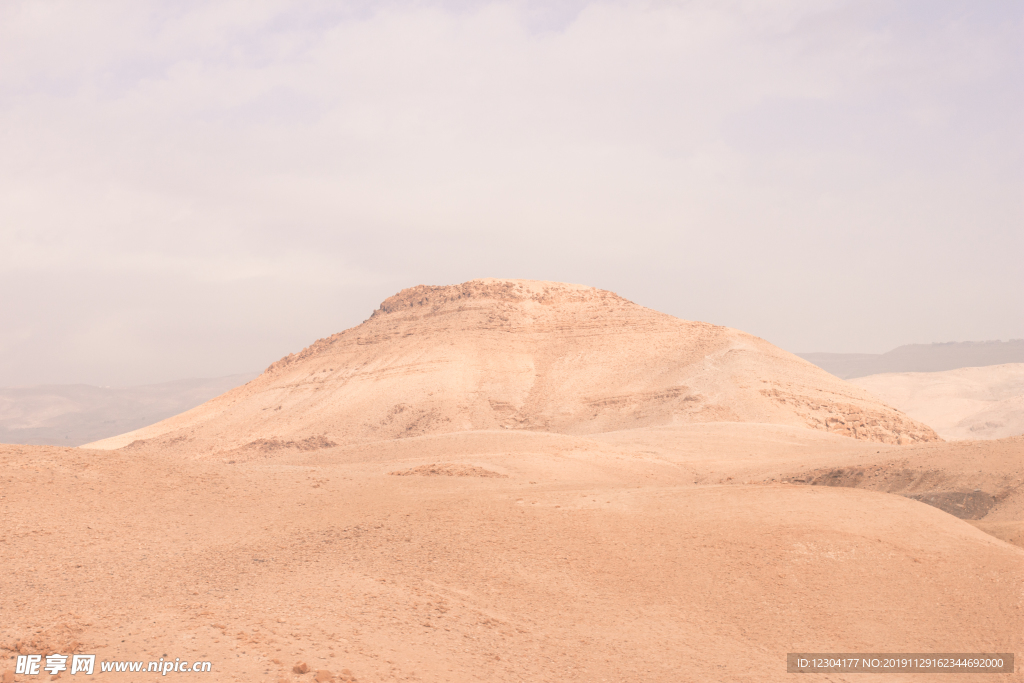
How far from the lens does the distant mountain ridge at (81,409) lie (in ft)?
457

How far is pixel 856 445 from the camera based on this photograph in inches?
995

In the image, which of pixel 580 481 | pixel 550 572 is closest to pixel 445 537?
pixel 550 572

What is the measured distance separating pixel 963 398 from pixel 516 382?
51.2 metres

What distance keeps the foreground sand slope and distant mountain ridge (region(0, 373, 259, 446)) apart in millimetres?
127464

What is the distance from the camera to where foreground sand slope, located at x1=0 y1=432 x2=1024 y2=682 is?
716 cm

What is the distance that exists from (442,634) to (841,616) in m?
4.86

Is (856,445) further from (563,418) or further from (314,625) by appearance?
(314,625)

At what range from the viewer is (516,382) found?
42.3m

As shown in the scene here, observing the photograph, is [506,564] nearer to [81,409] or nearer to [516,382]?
[516,382]
